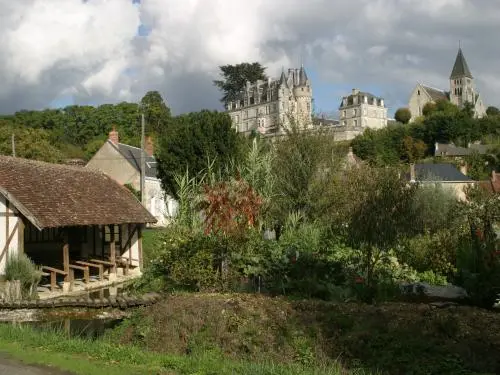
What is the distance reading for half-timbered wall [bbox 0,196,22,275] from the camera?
16.7m

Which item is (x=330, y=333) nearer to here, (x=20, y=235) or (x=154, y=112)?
(x=20, y=235)

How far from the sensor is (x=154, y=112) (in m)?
79.4

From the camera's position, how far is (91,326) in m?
10.6

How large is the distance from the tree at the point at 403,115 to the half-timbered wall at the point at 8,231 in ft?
337

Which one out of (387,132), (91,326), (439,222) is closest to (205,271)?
(91,326)

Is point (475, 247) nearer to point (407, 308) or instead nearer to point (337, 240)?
point (407, 308)

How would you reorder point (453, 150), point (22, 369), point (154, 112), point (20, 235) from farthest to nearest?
point (154, 112) < point (453, 150) < point (20, 235) < point (22, 369)

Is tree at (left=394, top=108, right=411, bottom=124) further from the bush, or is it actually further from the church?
the bush

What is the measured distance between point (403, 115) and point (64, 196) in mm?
100571

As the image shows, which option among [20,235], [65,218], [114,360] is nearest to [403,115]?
[65,218]

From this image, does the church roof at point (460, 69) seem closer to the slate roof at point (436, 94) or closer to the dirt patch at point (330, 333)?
the slate roof at point (436, 94)

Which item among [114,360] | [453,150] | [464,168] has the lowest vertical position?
[114,360]

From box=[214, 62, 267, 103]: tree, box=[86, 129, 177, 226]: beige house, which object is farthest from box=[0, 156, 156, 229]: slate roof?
box=[214, 62, 267, 103]: tree

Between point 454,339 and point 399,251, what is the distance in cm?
868
